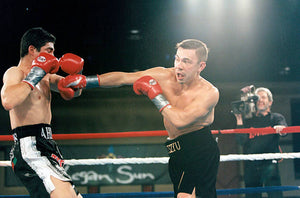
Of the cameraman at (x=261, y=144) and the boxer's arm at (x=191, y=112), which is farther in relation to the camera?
the cameraman at (x=261, y=144)

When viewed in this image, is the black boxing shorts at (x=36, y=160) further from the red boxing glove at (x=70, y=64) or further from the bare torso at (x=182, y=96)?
the bare torso at (x=182, y=96)

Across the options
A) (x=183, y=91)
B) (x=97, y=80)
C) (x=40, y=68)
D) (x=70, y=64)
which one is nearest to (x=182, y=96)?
(x=183, y=91)

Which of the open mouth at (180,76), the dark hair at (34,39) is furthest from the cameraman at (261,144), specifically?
the dark hair at (34,39)

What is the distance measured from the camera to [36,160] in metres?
1.50

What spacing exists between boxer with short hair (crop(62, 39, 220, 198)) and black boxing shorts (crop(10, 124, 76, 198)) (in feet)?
1.00

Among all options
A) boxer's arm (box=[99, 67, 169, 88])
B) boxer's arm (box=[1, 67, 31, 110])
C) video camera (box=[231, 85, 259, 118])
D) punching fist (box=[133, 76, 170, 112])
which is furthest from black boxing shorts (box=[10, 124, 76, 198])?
video camera (box=[231, 85, 259, 118])

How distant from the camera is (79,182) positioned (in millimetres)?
5969

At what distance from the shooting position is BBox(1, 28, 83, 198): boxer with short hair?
1465mm

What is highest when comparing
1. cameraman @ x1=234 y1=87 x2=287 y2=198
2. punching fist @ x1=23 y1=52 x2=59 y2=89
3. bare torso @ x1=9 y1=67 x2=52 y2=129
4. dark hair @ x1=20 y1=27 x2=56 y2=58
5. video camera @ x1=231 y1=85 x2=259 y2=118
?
dark hair @ x1=20 y1=27 x2=56 y2=58

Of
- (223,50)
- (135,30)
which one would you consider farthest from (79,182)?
(223,50)

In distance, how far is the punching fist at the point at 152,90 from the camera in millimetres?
1646

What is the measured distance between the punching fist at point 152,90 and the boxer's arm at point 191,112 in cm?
4

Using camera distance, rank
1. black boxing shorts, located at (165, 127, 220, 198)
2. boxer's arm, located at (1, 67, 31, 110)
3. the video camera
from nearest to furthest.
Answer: boxer's arm, located at (1, 67, 31, 110) < black boxing shorts, located at (165, 127, 220, 198) < the video camera

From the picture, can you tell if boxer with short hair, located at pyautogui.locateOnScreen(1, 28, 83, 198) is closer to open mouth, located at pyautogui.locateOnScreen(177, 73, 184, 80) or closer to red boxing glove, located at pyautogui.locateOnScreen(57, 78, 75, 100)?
red boxing glove, located at pyautogui.locateOnScreen(57, 78, 75, 100)
